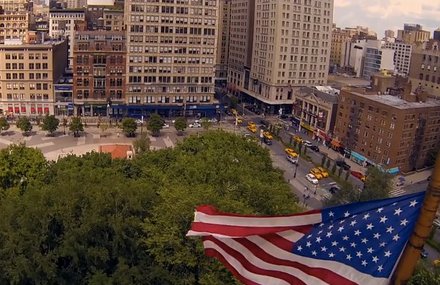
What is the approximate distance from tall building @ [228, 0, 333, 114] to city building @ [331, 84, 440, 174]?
91.4ft

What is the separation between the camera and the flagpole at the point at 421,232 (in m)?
7.74

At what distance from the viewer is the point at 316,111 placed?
92.0 m

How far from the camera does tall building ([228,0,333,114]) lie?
103125mm

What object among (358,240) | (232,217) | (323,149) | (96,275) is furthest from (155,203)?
(323,149)

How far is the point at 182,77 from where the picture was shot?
95.3m

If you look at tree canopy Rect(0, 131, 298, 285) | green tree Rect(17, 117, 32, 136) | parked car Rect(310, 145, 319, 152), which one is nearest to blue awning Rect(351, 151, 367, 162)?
parked car Rect(310, 145, 319, 152)

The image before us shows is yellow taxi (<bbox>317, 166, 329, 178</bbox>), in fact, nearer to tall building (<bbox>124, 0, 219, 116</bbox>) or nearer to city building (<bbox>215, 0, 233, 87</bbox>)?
tall building (<bbox>124, 0, 219, 116</bbox>)

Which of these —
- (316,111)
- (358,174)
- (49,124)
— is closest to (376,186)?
(358,174)

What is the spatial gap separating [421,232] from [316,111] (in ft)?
280

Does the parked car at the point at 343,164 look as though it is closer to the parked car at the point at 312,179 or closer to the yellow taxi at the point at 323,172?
the yellow taxi at the point at 323,172

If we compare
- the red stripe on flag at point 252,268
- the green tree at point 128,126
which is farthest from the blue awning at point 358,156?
the red stripe on flag at point 252,268

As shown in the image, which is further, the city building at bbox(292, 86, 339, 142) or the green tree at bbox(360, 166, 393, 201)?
the city building at bbox(292, 86, 339, 142)

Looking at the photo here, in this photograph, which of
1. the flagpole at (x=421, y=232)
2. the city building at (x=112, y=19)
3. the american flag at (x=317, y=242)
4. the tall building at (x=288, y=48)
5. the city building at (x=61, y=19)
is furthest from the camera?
the city building at (x=61, y=19)

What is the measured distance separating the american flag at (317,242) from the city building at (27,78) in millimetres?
86696
